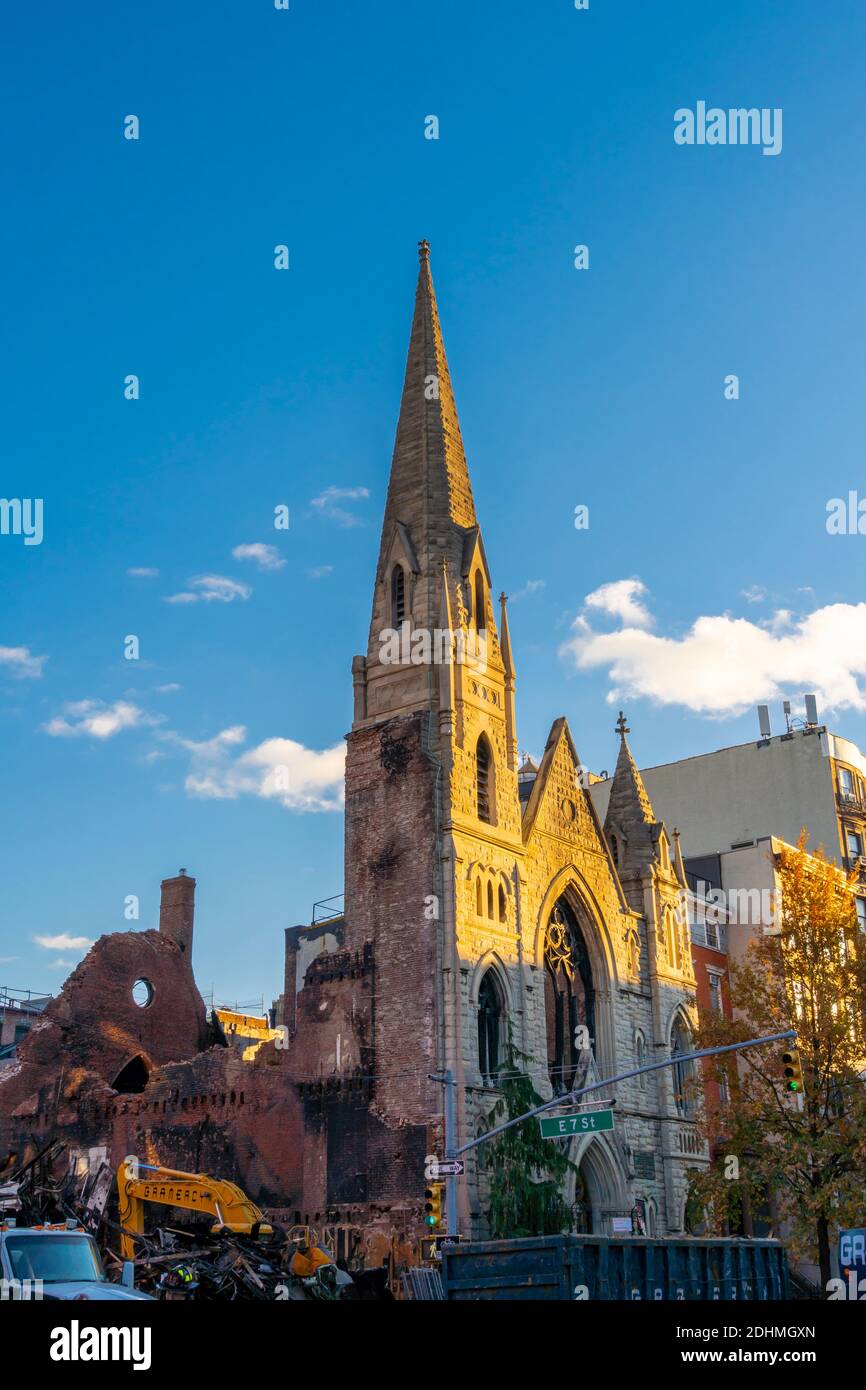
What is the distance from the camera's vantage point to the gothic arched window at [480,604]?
148ft

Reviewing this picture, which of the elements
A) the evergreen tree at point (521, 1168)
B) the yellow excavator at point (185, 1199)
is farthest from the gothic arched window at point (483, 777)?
A: the yellow excavator at point (185, 1199)

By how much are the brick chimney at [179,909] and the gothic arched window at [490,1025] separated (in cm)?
1779

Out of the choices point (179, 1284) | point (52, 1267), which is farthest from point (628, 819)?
point (52, 1267)

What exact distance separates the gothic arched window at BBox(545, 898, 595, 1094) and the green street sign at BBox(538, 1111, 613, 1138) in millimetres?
11547

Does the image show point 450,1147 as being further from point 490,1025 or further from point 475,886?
point 475,886

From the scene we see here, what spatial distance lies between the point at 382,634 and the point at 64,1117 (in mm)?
19057

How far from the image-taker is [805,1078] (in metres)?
38.2

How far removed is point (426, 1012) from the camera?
37312mm

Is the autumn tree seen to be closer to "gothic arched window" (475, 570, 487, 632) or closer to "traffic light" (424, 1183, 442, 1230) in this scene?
"traffic light" (424, 1183, 442, 1230)

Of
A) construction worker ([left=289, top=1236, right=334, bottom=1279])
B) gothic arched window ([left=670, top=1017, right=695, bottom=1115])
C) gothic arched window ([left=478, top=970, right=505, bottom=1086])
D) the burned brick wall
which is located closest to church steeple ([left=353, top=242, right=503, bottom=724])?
the burned brick wall

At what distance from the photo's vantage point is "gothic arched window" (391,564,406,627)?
44.2 m

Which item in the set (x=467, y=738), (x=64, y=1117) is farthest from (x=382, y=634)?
(x=64, y=1117)

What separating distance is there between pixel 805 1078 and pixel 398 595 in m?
18.7
